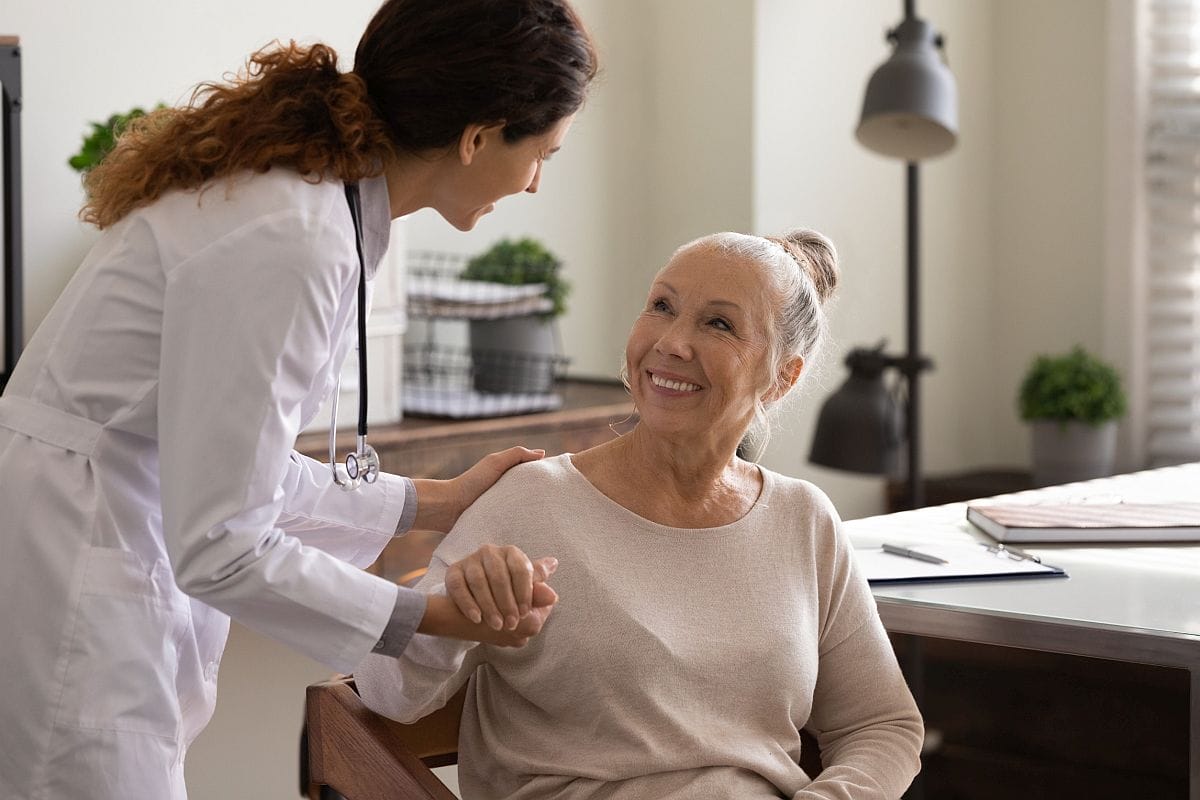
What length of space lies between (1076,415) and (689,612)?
2.83 m

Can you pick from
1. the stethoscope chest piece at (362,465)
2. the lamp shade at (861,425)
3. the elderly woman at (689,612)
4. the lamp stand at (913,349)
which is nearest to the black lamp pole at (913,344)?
the lamp stand at (913,349)

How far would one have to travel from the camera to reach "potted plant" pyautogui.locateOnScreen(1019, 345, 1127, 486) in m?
4.03

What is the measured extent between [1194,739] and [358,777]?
2.94ft

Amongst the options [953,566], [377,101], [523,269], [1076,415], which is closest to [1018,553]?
[953,566]

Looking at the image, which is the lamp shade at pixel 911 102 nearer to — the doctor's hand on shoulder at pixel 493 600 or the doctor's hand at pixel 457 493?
the doctor's hand at pixel 457 493

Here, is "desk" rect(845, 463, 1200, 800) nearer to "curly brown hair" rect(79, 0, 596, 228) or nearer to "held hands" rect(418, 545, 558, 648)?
"held hands" rect(418, 545, 558, 648)

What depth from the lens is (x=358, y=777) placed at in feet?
4.93

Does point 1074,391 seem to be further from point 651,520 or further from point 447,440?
point 651,520

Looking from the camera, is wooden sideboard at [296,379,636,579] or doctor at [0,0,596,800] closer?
doctor at [0,0,596,800]

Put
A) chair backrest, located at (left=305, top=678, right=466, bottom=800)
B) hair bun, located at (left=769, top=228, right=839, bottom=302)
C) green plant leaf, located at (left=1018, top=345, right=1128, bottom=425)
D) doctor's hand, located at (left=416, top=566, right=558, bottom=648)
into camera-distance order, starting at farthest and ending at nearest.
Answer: green plant leaf, located at (left=1018, top=345, right=1128, bottom=425)
hair bun, located at (left=769, top=228, right=839, bottom=302)
chair backrest, located at (left=305, top=678, right=466, bottom=800)
doctor's hand, located at (left=416, top=566, right=558, bottom=648)

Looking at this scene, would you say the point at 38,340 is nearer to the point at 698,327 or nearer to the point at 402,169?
the point at 402,169

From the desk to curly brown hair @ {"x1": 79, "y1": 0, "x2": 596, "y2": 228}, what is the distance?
77 centimetres

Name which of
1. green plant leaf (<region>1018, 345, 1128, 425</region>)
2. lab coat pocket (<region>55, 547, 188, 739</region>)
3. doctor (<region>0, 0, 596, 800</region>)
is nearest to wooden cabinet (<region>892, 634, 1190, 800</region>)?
doctor (<region>0, 0, 596, 800</region>)

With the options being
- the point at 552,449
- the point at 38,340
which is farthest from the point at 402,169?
the point at 552,449
